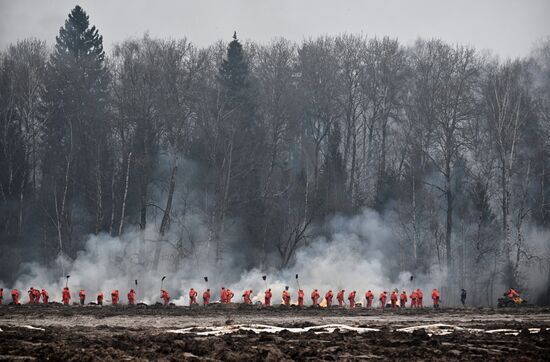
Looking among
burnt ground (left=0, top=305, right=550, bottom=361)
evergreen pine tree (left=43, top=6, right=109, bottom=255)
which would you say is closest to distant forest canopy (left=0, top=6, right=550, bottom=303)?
evergreen pine tree (left=43, top=6, right=109, bottom=255)

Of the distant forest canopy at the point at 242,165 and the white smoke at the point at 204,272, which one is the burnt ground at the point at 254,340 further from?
the distant forest canopy at the point at 242,165

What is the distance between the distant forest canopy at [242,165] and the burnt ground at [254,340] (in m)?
25.2

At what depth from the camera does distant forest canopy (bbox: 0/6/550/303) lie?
5944 centimetres

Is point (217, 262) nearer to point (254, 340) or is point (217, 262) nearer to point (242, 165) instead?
point (242, 165)

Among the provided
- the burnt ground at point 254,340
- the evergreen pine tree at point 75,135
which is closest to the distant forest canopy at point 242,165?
the evergreen pine tree at point 75,135

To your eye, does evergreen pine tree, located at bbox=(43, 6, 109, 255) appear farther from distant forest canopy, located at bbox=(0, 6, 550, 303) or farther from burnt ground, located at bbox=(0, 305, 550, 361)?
burnt ground, located at bbox=(0, 305, 550, 361)

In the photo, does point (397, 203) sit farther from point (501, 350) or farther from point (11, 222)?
point (501, 350)

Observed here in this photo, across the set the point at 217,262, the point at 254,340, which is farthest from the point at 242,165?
the point at 254,340

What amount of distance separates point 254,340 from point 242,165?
40.0 metres

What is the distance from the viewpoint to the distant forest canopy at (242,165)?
195 ft

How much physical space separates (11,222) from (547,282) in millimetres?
38692

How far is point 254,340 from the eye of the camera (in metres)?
23.1

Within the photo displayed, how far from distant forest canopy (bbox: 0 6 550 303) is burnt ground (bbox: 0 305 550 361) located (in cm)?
2516

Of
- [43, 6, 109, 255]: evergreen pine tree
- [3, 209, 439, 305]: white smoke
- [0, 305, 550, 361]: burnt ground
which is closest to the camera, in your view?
[0, 305, 550, 361]: burnt ground
